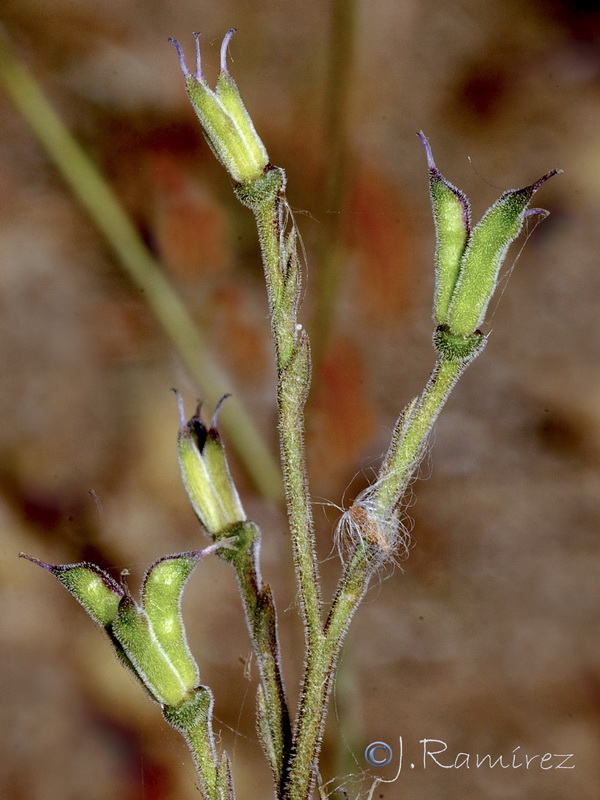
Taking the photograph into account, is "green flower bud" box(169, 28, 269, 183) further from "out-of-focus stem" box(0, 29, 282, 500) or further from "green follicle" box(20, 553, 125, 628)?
"out-of-focus stem" box(0, 29, 282, 500)

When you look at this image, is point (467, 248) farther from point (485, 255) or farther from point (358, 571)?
point (358, 571)

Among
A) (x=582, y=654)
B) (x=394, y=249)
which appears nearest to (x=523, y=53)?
(x=394, y=249)

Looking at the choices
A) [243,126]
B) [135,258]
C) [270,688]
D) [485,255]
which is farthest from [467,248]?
[135,258]

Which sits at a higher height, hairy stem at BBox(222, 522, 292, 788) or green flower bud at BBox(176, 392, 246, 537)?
green flower bud at BBox(176, 392, 246, 537)

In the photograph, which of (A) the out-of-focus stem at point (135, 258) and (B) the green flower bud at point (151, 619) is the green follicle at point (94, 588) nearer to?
(B) the green flower bud at point (151, 619)

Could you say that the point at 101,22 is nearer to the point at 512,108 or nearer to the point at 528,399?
the point at 512,108

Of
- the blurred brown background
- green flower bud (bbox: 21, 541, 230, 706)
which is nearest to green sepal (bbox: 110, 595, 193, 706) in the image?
green flower bud (bbox: 21, 541, 230, 706)

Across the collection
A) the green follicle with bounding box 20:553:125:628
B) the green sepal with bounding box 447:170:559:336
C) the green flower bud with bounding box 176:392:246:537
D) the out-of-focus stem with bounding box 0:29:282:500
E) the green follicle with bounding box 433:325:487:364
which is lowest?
the green follicle with bounding box 20:553:125:628
